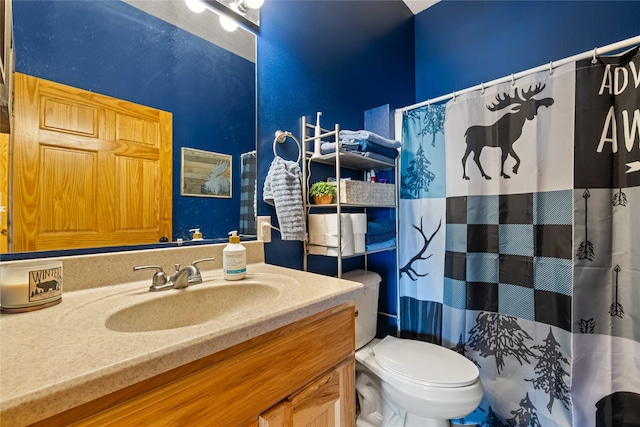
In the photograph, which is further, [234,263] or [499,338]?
[499,338]

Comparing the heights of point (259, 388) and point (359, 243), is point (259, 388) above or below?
below

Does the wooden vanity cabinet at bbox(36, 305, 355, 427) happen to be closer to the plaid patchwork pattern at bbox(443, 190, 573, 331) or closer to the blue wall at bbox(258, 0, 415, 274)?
the blue wall at bbox(258, 0, 415, 274)

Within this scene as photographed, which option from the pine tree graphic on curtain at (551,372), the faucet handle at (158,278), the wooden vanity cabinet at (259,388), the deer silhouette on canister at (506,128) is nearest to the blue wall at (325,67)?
the faucet handle at (158,278)

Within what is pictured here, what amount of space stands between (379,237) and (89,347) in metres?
1.27

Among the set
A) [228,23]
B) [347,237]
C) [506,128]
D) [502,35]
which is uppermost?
Result: [502,35]

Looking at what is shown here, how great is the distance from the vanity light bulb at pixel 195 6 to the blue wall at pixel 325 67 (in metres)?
0.25

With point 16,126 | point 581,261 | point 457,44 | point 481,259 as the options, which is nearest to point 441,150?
point 481,259

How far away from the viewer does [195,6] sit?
39.7 inches

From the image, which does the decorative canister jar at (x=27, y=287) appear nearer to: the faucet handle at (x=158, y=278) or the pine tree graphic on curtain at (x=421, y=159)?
the faucet handle at (x=158, y=278)

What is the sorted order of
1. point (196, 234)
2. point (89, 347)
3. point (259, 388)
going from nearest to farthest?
point (89, 347) → point (259, 388) → point (196, 234)

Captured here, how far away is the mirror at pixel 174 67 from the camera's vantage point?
73 centimetres

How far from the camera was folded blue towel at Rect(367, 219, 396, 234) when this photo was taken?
144cm

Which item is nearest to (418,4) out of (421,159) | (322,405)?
(421,159)

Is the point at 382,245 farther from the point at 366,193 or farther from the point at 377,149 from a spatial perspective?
the point at 377,149
